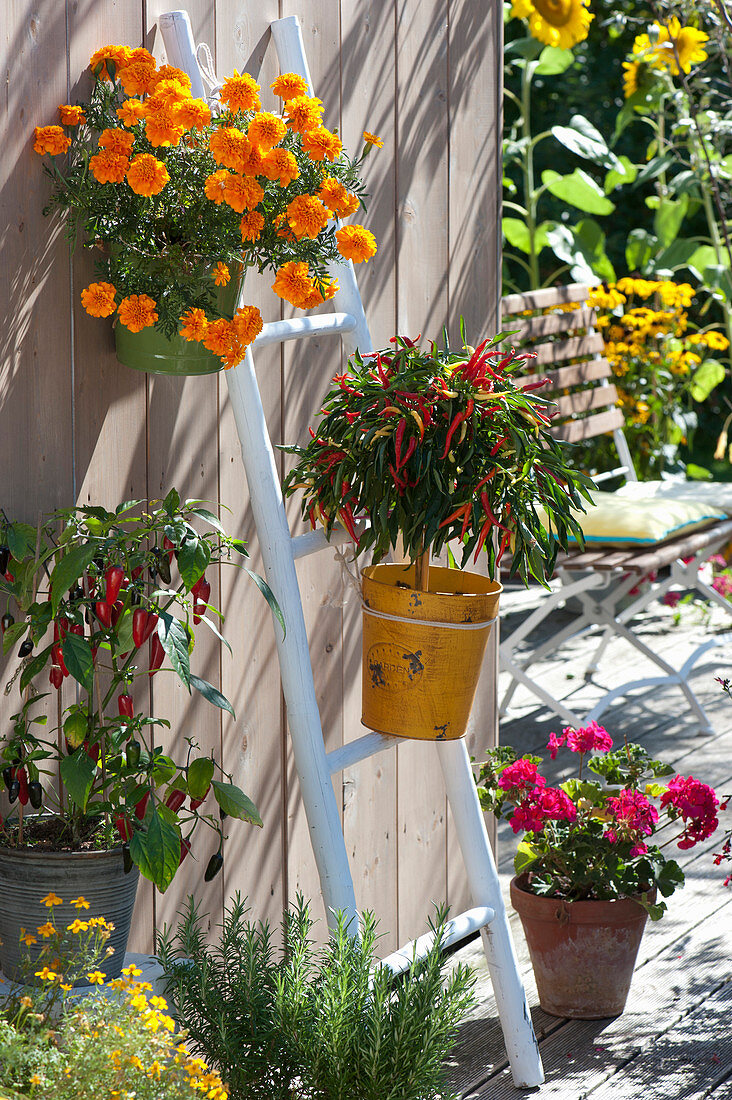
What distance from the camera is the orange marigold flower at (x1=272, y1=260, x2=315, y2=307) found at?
1.52m

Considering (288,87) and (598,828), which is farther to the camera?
(598,828)

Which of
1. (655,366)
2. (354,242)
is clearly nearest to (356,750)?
(354,242)

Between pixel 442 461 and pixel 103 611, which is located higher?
pixel 442 461

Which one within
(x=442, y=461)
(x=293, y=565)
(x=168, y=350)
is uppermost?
(x=168, y=350)

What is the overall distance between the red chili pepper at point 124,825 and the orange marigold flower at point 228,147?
74 centimetres

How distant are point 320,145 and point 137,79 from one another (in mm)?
224

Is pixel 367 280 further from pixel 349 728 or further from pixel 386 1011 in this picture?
pixel 386 1011

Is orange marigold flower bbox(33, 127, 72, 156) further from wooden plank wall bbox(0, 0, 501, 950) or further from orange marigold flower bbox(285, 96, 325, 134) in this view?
orange marigold flower bbox(285, 96, 325, 134)

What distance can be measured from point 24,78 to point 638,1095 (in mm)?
1675

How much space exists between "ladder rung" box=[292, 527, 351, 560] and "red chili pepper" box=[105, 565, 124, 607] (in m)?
0.43

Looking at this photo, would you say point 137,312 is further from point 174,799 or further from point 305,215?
point 174,799

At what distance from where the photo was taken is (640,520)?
3.44m

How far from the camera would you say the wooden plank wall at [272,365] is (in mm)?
1513

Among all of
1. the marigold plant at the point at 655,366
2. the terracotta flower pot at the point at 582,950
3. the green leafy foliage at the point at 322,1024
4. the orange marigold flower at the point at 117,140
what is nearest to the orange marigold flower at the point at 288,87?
the orange marigold flower at the point at 117,140
